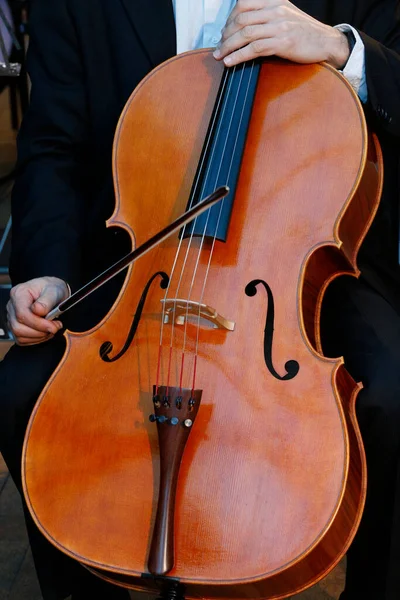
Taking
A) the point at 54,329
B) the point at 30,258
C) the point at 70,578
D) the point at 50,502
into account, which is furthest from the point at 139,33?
the point at 70,578

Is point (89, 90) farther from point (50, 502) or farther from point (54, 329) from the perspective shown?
point (50, 502)

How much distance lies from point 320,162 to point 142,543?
24.5 inches

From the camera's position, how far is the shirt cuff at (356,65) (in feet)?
4.19

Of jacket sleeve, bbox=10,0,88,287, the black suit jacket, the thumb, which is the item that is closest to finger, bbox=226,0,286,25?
the black suit jacket

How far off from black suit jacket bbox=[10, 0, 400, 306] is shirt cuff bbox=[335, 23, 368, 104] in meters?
0.15

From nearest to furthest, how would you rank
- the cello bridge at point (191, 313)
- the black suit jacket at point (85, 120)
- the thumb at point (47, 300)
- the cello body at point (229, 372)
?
the cello body at point (229, 372) < the cello bridge at point (191, 313) < the thumb at point (47, 300) < the black suit jacket at point (85, 120)

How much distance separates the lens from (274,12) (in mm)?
1216

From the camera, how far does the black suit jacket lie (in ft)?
4.68

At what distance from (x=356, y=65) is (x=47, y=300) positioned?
0.65 meters

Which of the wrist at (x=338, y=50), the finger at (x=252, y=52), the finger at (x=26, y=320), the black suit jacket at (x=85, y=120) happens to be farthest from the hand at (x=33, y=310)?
the wrist at (x=338, y=50)

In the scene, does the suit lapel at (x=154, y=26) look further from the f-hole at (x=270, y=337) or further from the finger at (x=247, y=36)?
the f-hole at (x=270, y=337)

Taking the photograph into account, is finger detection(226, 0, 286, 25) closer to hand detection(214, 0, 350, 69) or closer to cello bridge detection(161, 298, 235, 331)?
hand detection(214, 0, 350, 69)

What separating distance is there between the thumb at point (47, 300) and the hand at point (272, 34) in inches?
18.6

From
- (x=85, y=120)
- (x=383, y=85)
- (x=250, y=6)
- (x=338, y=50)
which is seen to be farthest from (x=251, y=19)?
(x=85, y=120)
